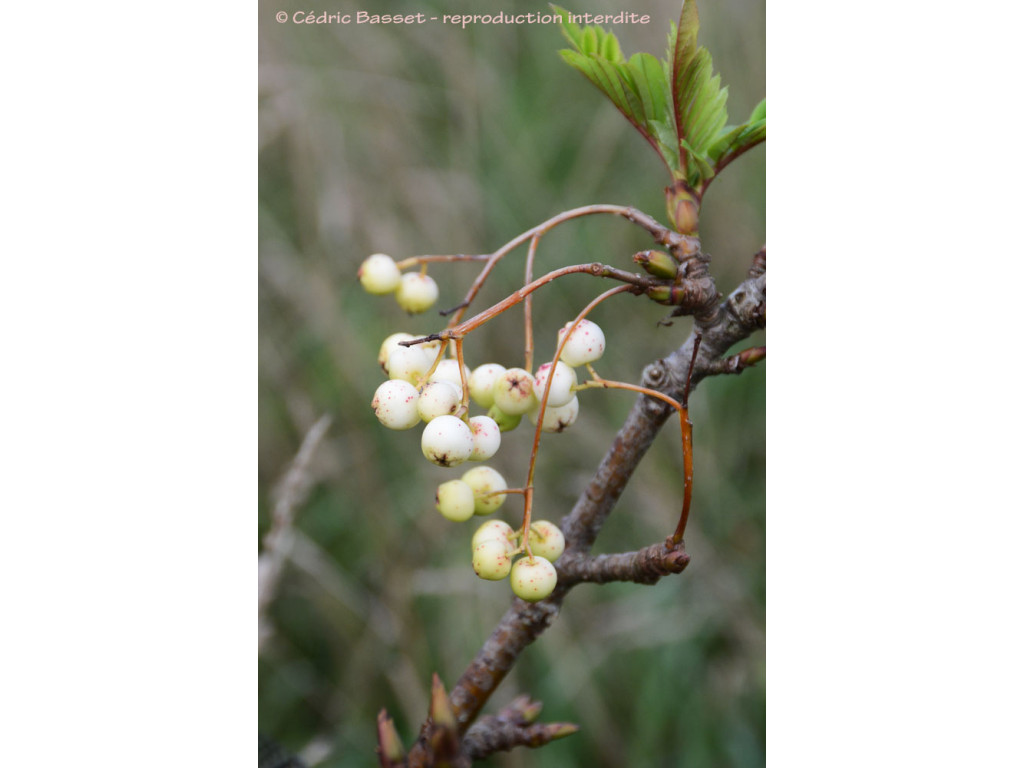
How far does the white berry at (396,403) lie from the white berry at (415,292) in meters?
0.15

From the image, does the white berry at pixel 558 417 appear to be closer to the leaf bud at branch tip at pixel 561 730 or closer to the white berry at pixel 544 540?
the white berry at pixel 544 540

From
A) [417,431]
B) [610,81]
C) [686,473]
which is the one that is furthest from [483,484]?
[417,431]

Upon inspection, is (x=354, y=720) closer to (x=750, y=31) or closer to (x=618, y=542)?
(x=618, y=542)

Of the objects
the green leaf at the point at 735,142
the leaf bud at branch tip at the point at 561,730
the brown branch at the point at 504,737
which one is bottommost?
the brown branch at the point at 504,737

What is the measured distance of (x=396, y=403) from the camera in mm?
537

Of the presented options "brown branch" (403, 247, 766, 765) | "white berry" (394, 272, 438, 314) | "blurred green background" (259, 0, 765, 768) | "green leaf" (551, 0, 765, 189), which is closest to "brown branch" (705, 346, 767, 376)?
"brown branch" (403, 247, 766, 765)

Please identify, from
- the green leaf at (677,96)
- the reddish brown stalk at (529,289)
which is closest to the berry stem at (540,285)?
the reddish brown stalk at (529,289)

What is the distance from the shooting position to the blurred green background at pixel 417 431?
1.09m

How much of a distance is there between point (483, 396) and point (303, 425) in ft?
1.89

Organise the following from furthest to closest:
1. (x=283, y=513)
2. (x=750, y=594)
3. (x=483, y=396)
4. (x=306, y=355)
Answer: (x=306, y=355) < (x=750, y=594) < (x=283, y=513) < (x=483, y=396)

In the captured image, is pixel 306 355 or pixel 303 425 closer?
pixel 303 425

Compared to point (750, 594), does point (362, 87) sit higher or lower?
higher

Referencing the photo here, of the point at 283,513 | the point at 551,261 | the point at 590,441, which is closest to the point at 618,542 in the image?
the point at 590,441

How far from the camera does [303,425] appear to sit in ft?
3.60
